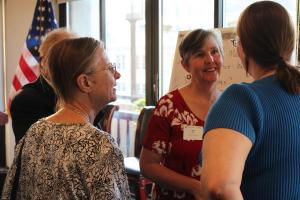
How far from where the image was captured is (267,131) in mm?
944

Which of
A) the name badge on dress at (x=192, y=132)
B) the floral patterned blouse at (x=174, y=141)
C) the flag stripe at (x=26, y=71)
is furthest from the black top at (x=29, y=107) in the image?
the flag stripe at (x=26, y=71)

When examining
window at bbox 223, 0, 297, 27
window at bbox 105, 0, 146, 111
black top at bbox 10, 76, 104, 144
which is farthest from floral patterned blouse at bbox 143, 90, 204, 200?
window at bbox 105, 0, 146, 111

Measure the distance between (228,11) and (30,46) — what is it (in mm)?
2293

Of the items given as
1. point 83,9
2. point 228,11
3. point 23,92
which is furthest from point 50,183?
point 83,9

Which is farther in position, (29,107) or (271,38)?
(29,107)

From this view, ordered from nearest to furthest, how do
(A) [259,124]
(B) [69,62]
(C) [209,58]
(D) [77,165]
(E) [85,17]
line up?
(A) [259,124] → (D) [77,165] → (B) [69,62] → (C) [209,58] → (E) [85,17]

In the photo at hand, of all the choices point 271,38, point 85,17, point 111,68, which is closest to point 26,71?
point 85,17

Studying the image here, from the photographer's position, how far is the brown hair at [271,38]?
0.99 metres

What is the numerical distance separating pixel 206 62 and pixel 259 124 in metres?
0.86

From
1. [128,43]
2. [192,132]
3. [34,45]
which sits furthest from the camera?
[34,45]

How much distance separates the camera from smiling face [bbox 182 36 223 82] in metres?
1.77

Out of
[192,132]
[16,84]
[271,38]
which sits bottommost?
[16,84]

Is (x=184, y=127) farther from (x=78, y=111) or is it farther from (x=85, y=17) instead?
(x=85, y=17)

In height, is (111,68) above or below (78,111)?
above
